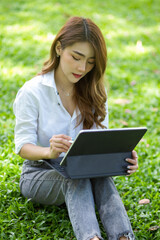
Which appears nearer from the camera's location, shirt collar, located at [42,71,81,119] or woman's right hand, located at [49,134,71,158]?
woman's right hand, located at [49,134,71,158]

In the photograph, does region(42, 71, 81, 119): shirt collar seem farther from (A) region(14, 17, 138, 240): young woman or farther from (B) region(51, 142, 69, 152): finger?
(B) region(51, 142, 69, 152): finger

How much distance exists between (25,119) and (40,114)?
12 cm

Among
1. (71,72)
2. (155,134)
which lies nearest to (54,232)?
(71,72)

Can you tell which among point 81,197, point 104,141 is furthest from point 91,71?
point 81,197

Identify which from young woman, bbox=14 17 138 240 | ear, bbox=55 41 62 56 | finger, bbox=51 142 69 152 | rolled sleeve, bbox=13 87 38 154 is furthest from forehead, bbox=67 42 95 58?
finger, bbox=51 142 69 152

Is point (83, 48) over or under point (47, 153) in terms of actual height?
over

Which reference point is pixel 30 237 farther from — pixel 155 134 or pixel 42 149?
pixel 155 134

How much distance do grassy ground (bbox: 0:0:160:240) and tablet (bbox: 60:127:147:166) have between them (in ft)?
2.05

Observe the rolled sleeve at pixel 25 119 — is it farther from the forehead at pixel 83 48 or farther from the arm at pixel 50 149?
the forehead at pixel 83 48

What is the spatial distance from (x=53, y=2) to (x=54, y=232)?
639 centimetres

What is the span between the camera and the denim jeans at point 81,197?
2055mm

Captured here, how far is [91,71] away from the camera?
8.36ft

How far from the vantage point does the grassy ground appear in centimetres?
249

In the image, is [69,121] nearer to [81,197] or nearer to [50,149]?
[50,149]
